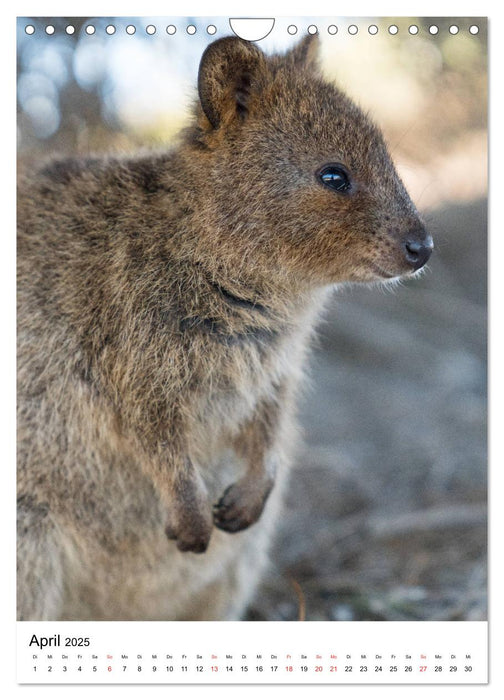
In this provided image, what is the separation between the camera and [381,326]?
21.5ft

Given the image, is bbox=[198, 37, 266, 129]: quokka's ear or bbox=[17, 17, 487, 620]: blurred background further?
bbox=[17, 17, 487, 620]: blurred background

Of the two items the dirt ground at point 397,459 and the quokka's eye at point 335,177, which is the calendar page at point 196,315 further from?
the dirt ground at point 397,459

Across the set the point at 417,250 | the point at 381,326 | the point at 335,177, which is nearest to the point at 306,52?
the point at 335,177

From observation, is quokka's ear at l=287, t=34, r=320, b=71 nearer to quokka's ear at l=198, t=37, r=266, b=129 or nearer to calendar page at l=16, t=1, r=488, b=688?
calendar page at l=16, t=1, r=488, b=688

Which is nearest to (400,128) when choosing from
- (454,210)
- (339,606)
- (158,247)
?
(454,210)

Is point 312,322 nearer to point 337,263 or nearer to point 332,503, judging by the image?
point 337,263

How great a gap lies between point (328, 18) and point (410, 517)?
2999 millimetres

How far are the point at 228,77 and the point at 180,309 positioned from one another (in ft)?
2.91

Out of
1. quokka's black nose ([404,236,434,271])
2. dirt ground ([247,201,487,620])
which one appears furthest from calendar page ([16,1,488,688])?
dirt ground ([247,201,487,620])

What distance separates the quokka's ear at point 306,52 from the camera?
3293 mm

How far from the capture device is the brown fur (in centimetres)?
299

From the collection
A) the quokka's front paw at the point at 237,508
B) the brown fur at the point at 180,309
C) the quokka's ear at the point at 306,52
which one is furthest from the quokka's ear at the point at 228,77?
the quokka's front paw at the point at 237,508

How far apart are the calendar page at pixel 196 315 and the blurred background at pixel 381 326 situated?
3cm

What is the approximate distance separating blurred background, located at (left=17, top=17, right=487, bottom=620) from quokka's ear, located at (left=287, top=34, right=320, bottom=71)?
6 cm
